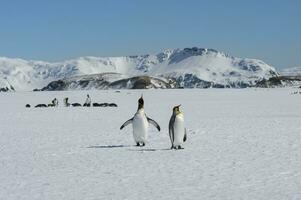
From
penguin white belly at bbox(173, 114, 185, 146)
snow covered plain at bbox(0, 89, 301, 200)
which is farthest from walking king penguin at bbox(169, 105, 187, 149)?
snow covered plain at bbox(0, 89, 301, 200)

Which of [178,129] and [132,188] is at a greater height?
[178,129]

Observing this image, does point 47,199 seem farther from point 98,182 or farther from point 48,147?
point 48,147

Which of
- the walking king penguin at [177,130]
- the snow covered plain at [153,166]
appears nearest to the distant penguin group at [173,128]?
the walking king penguin at [177,130]

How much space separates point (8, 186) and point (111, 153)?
4121 millimetres

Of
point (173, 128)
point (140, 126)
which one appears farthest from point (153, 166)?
point (140, 126)

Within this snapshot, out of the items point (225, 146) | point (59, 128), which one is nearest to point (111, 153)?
point (225, 146)

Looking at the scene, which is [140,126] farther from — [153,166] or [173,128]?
[153,166]

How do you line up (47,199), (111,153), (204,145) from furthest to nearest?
1. (204,145)
2. (111,153)
3. (47,199)

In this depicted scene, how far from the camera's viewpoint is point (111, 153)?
41.4ft

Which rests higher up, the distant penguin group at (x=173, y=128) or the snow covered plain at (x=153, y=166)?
the distant penguin group at (x=173, y=128)

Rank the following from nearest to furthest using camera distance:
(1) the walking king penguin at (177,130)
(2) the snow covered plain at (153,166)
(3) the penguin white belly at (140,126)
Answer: (2) the snow covered plain at (153,166)
(1) the walking king penguin at (177,130)
(3) the penguin white belly at (140,126)

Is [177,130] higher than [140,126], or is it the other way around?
[140,126]

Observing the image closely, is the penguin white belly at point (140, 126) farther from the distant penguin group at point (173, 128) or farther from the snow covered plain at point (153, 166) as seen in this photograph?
the snow covered plain at point (153, 166)

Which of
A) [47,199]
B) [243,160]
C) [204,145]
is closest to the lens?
[47,199]
